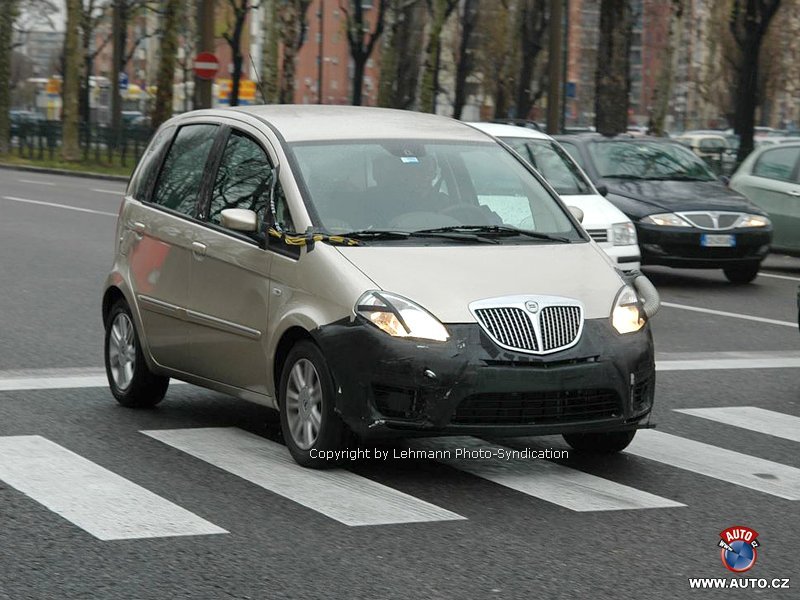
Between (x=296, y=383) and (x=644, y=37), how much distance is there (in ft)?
530

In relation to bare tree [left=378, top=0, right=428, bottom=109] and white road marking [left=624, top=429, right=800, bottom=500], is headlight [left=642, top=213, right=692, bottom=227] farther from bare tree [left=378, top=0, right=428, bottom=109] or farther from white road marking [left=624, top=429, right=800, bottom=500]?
bare tree [left=378, top=0, right=428, bottom=109]

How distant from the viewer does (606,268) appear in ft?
25.3

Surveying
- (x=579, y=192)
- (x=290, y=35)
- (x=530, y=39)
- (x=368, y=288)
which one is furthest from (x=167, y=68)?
(x=368, y=288)

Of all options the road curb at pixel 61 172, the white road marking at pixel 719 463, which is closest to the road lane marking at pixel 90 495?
the white road marking at pixel 719 463

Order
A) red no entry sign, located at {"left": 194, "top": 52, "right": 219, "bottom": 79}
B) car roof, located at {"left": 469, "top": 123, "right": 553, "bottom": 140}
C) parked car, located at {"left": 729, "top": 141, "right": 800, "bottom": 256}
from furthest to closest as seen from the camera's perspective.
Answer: red no entry sign, located at {"left": 194, "top": 52, "right": 219, "bottom": 79} < parked car, located at {"left": 729, "top": 141, "right": 800, "bottom": 256} < car roof, located at {"left": 469, "top": 123, "right": 553, "bottom": 140}

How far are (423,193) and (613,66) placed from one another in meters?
24.2

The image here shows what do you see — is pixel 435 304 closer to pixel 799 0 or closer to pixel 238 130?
pixel 238 130

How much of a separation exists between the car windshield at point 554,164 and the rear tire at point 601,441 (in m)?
8.08

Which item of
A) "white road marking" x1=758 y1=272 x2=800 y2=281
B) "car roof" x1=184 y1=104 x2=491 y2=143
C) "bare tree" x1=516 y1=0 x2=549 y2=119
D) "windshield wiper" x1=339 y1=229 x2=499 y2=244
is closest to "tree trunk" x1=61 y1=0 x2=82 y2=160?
"bare tree" x1=516 y1=0 x2=549 y2=119

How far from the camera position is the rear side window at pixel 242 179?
810 centimetres

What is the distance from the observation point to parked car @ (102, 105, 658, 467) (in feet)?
22.9

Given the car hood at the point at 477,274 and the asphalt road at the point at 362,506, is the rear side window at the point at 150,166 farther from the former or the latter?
the car hood at the point at 477,274

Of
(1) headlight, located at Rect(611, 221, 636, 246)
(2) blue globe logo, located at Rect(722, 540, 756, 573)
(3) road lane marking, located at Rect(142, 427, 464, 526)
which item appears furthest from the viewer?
(1) headlight, located at Rect(611, 221, 636, 246)

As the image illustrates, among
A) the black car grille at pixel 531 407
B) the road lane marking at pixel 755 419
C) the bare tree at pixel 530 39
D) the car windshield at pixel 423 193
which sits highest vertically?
the bare tree at pixel 530 39
